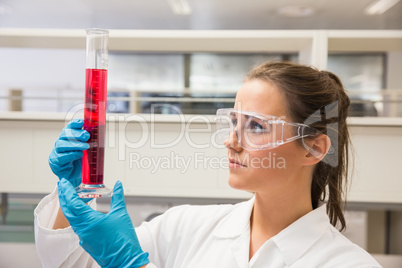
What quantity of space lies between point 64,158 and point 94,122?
0.14 m

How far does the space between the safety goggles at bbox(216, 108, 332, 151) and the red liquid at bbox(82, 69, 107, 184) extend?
0.38 m

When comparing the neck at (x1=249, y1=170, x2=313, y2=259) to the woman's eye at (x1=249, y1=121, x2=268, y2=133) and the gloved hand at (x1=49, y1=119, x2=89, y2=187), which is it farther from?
the gloved hand at (x1=49, y1=119, x2=89, y2=187)

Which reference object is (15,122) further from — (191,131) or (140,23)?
(140,23)

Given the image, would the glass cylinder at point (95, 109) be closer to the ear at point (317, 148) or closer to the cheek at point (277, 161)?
the cheek at point (277, 161)

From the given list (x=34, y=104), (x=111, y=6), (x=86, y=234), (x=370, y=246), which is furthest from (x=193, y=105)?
(x=34, y=104)

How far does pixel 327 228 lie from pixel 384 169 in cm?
81

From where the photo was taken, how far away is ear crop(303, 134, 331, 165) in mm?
1132

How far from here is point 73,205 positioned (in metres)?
0.94

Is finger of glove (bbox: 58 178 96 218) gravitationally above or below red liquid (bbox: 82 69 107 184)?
below

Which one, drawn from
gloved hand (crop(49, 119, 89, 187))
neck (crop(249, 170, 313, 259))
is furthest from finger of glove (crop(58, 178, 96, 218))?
neck (crop(249, 170, 313, 259))

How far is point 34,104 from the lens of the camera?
5023mm

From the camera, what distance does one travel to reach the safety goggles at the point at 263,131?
3.50ft

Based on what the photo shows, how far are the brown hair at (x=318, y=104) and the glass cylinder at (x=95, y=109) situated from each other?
18.2 inches

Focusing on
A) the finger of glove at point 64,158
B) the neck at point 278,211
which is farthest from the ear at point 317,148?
the finger of glove at point 64,158
